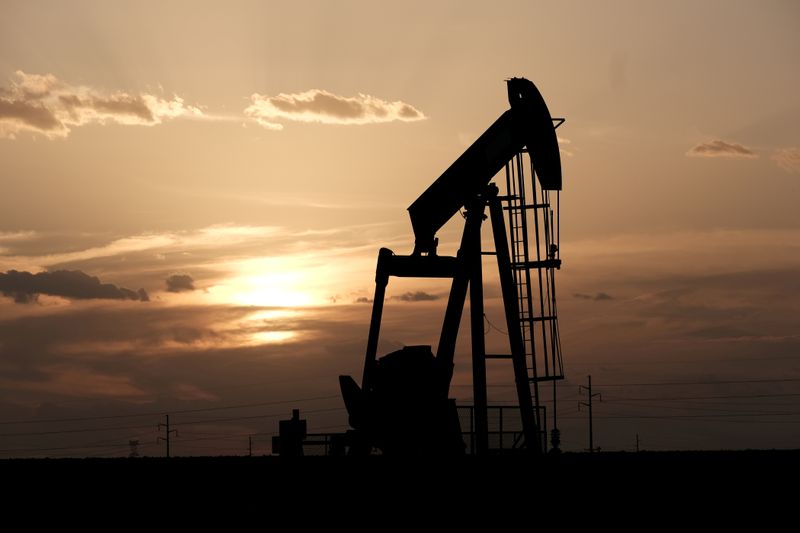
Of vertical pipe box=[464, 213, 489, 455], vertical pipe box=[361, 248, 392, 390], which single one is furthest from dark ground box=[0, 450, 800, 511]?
vertical pipe box=[361, 248, 392, 390]

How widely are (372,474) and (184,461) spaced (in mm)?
5085

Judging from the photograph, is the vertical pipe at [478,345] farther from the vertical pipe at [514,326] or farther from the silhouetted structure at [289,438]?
the silhouetted structure at [289,438]

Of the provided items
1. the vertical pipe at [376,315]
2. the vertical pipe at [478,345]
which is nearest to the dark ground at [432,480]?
the vertical pipe at [478,345]

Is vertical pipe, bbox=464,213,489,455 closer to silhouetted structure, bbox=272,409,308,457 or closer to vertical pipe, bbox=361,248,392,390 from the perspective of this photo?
vertical pipe, bbox=361,248,392,390

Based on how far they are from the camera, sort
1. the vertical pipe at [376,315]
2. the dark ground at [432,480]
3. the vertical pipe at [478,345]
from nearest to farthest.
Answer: the dark ground at [432,480], the vertical pipe at [478,345], the vertical pipe at [376,315]

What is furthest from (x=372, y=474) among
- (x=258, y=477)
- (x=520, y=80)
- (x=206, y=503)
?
(x=520, y=80)

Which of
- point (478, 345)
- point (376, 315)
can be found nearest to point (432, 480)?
point (478, 345)

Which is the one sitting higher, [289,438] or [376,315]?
[376,315]

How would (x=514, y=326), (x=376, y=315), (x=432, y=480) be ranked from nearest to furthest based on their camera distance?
(x=432, y=480)
(x=514, y=326)
(x=376, y=315)

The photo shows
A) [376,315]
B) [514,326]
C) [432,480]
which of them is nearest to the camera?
[432,480]

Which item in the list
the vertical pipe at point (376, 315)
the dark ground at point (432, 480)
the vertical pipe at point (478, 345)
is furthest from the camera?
the vertical pipe at point (376, 315)

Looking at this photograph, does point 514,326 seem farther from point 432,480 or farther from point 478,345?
point 432,480

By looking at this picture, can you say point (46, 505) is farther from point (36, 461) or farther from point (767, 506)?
point (767, 506)

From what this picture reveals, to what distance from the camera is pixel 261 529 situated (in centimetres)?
1115
